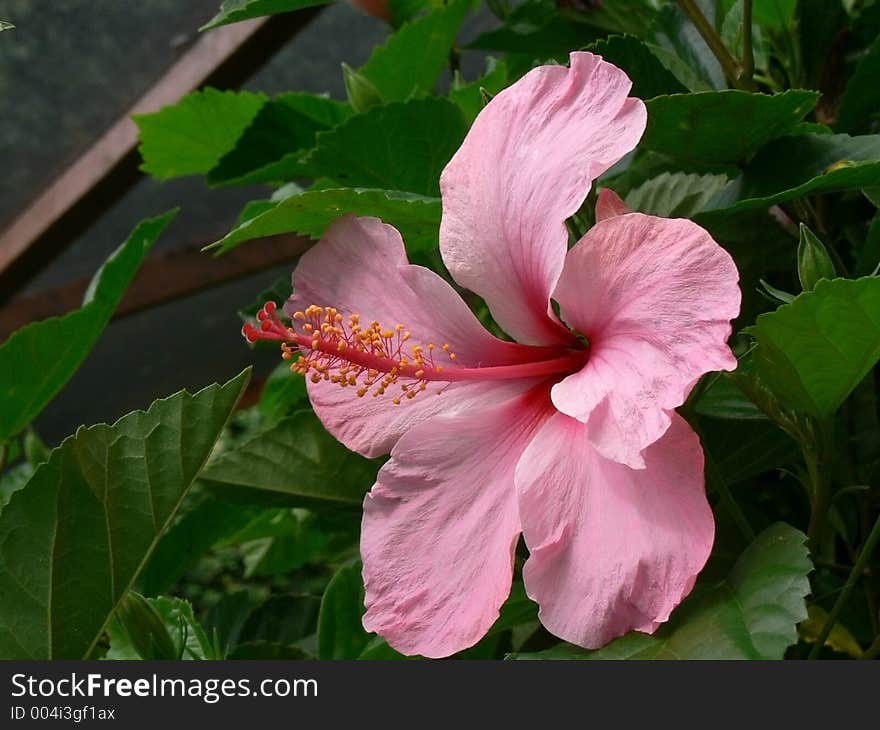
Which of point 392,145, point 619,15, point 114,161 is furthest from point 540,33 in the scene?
point 114,161

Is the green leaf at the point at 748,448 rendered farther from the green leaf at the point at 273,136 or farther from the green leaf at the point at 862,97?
the green leaf at the point at 273,136

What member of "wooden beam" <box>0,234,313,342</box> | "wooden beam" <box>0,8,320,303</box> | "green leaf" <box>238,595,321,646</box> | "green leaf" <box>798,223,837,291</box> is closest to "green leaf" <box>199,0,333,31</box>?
"green leaf" <box>798,223,837,291</box>

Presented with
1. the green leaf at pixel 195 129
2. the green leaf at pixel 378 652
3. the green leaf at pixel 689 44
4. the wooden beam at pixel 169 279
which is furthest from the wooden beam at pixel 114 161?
the green leaf at pixel 378 652

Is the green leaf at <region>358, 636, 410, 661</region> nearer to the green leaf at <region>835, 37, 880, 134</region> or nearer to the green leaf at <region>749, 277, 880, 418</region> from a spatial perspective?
the green leaf at <region>749, 277, 880, 418</region>

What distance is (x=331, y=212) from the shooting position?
0.46 metres

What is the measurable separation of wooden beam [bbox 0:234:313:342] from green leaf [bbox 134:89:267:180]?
154 centimetres

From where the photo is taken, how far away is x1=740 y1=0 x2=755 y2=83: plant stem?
494mm

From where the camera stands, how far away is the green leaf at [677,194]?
50 cm

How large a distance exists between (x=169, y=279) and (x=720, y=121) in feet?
7.17

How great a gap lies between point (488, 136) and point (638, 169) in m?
0.17

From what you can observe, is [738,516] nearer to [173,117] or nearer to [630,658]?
[630,658]

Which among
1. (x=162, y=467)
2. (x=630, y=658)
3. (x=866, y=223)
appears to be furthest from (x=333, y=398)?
(x=866, y=223)

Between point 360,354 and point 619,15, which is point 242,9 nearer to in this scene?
point 360,354

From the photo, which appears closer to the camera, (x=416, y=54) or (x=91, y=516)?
(x=91, y=516)
